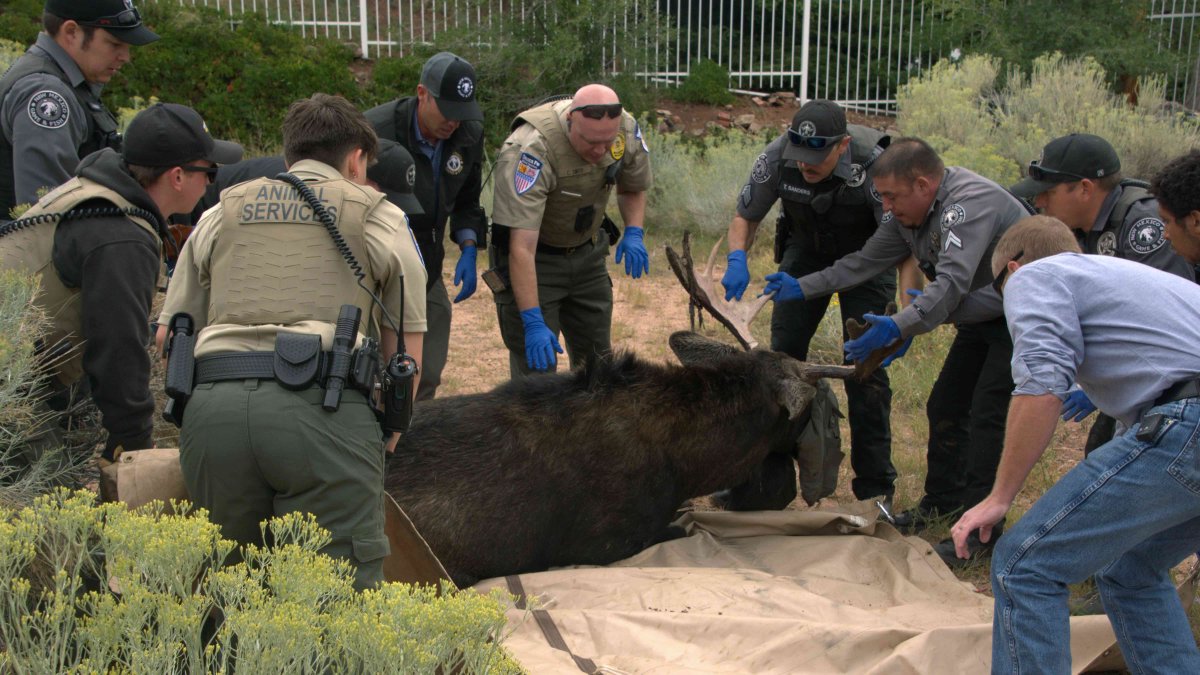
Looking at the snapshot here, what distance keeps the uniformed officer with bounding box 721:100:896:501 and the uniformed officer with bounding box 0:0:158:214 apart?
3208 mm

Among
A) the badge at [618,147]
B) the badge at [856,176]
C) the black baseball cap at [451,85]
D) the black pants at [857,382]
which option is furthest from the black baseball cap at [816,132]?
the black baseball cap at [451,85]

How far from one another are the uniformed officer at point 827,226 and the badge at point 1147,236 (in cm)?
140

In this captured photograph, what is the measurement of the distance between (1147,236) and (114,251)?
4029 millimetres

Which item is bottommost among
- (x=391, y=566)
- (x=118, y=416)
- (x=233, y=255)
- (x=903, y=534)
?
(x=903, y=534)

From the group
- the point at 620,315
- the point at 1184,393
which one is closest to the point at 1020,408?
the point at 1184,393

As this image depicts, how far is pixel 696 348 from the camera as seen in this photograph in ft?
18.2

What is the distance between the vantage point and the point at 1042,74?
549 inches

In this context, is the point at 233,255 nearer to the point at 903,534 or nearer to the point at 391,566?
the point at 391,566

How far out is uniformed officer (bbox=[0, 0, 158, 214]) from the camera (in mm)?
4625

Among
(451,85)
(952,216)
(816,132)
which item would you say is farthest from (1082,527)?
(451,85)

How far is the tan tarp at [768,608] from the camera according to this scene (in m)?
4.02

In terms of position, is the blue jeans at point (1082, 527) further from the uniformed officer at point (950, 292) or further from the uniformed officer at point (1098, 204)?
the uniformed officer at point (950, 292)

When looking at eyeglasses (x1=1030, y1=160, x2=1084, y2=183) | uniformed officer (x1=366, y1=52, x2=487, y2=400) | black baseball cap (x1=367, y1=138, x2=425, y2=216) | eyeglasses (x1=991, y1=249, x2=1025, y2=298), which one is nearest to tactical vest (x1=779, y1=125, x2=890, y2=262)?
eyeglasses (x1=1030, y1=160, x2=1084, y2=183)

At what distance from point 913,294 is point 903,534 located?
1.21 m
